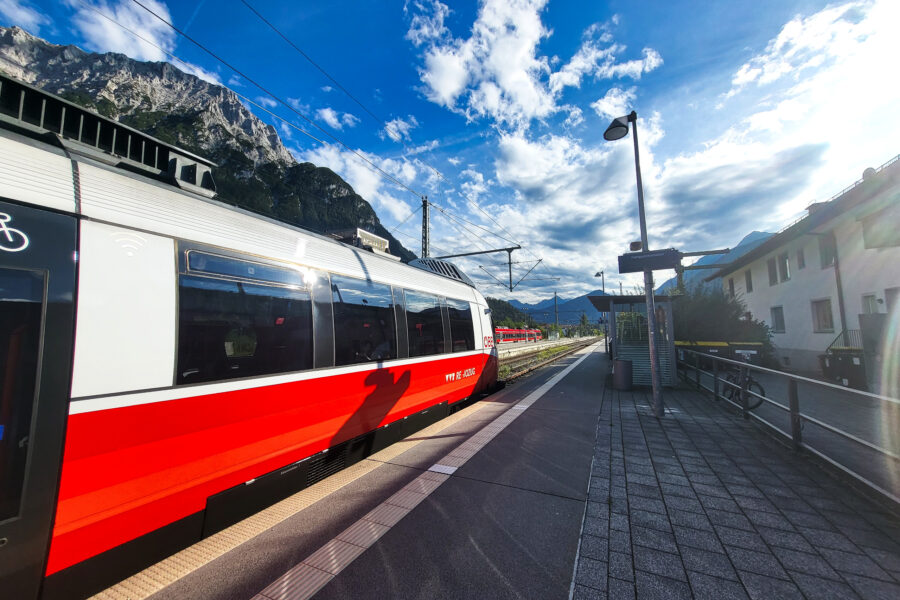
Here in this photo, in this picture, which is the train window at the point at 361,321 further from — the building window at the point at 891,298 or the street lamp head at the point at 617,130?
the building window at the point at 891,298

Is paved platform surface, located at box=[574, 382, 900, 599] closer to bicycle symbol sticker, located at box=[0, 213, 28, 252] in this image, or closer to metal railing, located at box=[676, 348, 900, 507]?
metal railing, located at box=[676, 348, 900, 507]

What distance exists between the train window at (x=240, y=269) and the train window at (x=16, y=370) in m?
0.89

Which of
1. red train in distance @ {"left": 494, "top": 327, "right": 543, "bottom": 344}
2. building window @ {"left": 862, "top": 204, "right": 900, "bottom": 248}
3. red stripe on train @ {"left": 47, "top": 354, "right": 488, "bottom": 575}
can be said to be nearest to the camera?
red stripe on train @ {"left": 47, "top": 354, "right": 488, "bottom": 575}

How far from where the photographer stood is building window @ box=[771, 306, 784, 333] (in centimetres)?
1744

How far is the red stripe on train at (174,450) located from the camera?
201cm

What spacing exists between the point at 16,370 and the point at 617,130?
8931mm

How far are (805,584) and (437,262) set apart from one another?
717cm

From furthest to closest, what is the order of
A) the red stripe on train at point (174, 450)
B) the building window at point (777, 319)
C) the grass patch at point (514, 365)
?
the building window at point (777, 319) < the grass patch at point (514, 365) < the red stripe on train at point (174, 450)

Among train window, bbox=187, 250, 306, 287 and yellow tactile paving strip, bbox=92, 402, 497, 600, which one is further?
train window, bbox=187, 250, 306, 287

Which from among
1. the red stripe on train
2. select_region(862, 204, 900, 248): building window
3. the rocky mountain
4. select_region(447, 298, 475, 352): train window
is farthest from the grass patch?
the rocky mountain

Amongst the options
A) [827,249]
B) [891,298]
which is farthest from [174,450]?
[827,249]

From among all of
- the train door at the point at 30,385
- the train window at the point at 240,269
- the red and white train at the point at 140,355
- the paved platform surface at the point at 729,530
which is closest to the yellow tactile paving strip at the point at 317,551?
the red and white train at the point at 140,355

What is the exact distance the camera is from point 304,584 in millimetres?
2375

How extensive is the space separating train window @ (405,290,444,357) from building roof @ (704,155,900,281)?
46.1 ft
